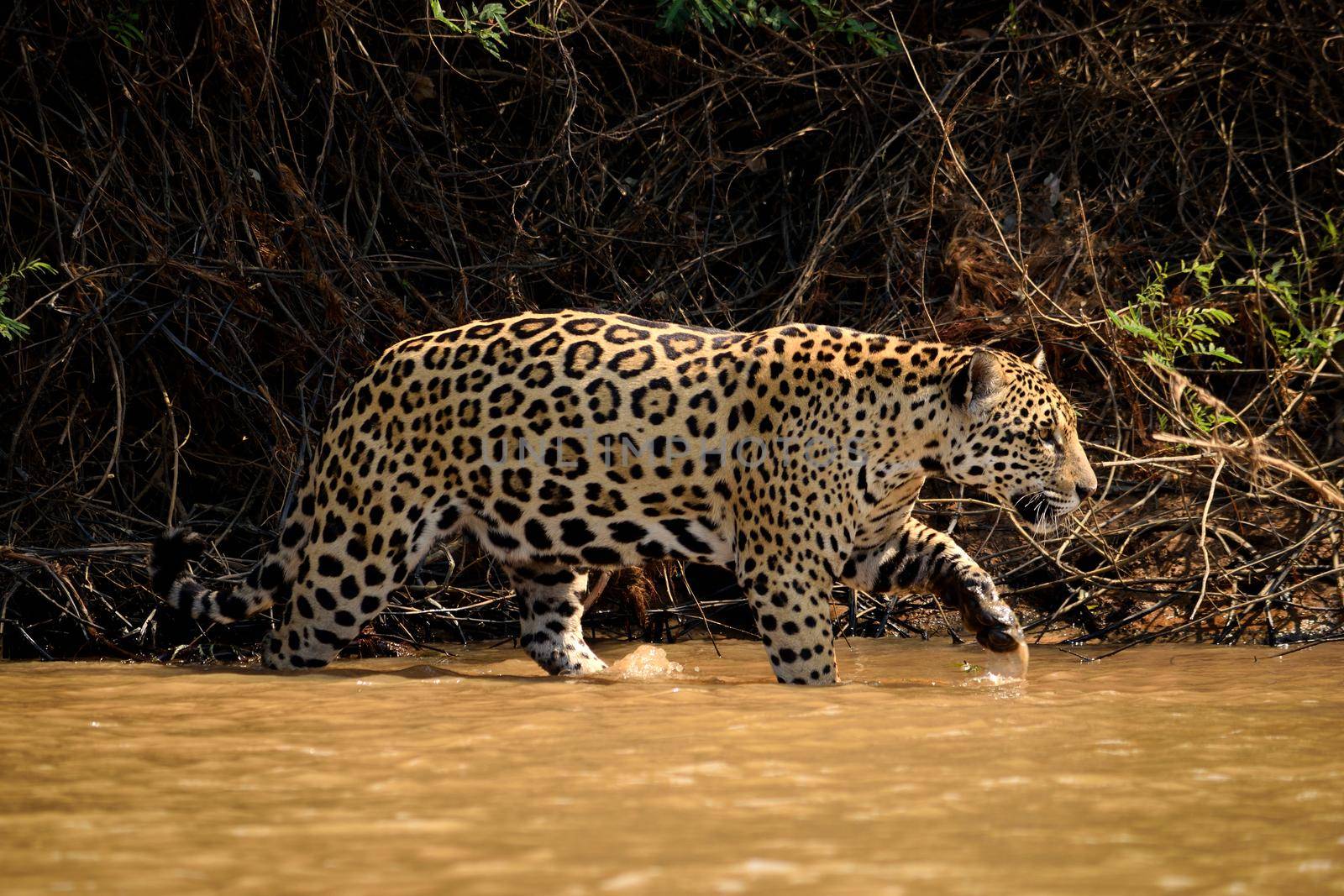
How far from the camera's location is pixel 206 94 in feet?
24.4

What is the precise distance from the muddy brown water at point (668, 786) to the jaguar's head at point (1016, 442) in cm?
72

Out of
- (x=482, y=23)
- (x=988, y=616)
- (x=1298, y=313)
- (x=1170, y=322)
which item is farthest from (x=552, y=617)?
(x=1298, y=313)

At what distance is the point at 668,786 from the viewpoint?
347 cm

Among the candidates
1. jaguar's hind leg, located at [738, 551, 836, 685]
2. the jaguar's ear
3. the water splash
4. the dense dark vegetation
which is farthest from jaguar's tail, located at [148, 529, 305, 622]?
the jaguar's ear

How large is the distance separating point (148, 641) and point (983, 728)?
378 centimetres

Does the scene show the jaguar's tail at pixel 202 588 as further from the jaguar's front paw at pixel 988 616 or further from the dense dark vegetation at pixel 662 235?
the jaguar's front paw at pixel 988 616

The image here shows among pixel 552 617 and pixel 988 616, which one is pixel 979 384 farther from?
pixel 552 617

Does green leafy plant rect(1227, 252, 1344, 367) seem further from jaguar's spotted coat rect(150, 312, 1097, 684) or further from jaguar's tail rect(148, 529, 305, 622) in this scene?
jaguar's tail rect(148, 529, 305, 622)

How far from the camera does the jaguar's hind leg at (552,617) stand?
6.01 metres

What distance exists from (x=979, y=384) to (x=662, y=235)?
2872 mm

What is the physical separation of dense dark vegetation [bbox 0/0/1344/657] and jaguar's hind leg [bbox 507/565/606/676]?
658mm

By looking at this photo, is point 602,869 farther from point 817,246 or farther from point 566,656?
point 817,246

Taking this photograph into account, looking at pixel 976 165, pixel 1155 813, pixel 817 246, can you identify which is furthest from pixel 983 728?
pixel 976 165

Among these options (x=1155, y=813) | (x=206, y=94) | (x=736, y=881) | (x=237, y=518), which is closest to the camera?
(x=736, y=881)
